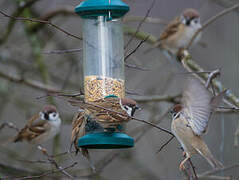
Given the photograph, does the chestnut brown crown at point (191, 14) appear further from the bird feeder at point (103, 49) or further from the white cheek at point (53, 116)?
the bird feeder at point (103, 49)

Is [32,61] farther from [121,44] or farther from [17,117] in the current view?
[121,44]

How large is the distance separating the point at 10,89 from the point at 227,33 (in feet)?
13.2

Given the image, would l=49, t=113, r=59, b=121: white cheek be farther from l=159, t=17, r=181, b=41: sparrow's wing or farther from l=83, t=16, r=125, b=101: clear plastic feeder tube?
l=83, t=16, r=125, b=101: clear plastic feeder tube

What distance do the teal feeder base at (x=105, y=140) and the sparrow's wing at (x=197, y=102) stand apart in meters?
0.53

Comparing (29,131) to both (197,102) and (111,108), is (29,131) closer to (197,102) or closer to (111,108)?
(111,108)

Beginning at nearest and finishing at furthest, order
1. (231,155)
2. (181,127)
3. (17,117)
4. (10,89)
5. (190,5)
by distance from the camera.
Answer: (181,127) < (10,89) < (231,155) < (17,117) < (190,5)

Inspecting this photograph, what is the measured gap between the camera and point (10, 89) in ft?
20.8

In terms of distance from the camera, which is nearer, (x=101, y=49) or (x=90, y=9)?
(x=90, y=9)

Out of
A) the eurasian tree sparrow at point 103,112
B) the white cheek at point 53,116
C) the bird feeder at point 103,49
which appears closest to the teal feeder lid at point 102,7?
the bird feeder at point 103,49

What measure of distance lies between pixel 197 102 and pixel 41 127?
3636 millimetres

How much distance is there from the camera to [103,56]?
4.18 meters

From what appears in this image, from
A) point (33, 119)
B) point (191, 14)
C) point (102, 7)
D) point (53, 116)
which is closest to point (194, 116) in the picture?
point (102, 7)

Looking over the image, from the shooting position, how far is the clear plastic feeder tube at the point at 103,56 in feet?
13.4

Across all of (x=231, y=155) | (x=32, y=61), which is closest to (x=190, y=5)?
(x=231, y=155)
